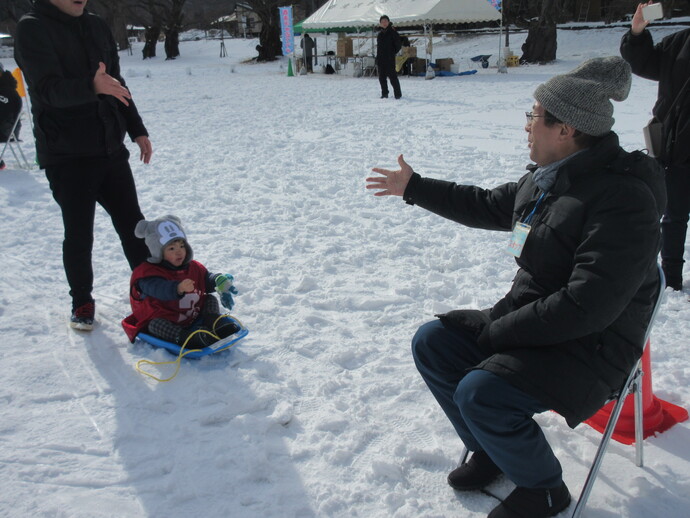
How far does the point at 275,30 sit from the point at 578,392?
31883mm

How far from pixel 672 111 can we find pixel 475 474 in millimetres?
2597

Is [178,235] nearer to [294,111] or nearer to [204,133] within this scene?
[204,133]

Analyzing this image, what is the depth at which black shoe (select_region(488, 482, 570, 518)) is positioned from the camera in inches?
76.1

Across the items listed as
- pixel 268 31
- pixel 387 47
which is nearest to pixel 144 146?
pixel 387 47

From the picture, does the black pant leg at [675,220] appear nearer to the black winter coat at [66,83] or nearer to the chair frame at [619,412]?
the chair frame at [619,412]

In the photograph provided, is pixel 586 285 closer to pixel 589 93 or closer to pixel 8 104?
pixel 589 93

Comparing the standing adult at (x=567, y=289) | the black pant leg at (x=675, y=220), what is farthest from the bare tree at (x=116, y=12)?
the standing adult at (x=567, y=289)

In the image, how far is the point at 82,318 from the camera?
332 centimetres

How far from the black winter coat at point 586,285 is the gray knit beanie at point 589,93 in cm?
8

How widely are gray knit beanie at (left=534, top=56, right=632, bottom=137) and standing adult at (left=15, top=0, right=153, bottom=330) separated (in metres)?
2.13

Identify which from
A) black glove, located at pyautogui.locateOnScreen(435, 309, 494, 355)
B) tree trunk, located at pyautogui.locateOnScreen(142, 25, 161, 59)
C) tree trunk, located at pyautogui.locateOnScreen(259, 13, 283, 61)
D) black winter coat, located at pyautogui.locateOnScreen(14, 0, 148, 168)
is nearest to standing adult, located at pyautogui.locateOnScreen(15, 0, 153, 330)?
black winter coat, located at pyautogui.locateOnScreen(14, 0, 148, 168)

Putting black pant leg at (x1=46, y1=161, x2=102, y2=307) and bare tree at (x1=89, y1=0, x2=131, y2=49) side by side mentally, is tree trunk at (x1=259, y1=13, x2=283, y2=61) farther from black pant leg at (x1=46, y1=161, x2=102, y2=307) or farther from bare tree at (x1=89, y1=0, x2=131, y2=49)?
black pant leg at (x1=46, y1=161, x2=102, y2=307)

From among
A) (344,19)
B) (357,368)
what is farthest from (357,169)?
(344,19)

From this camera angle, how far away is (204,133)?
9.91m
